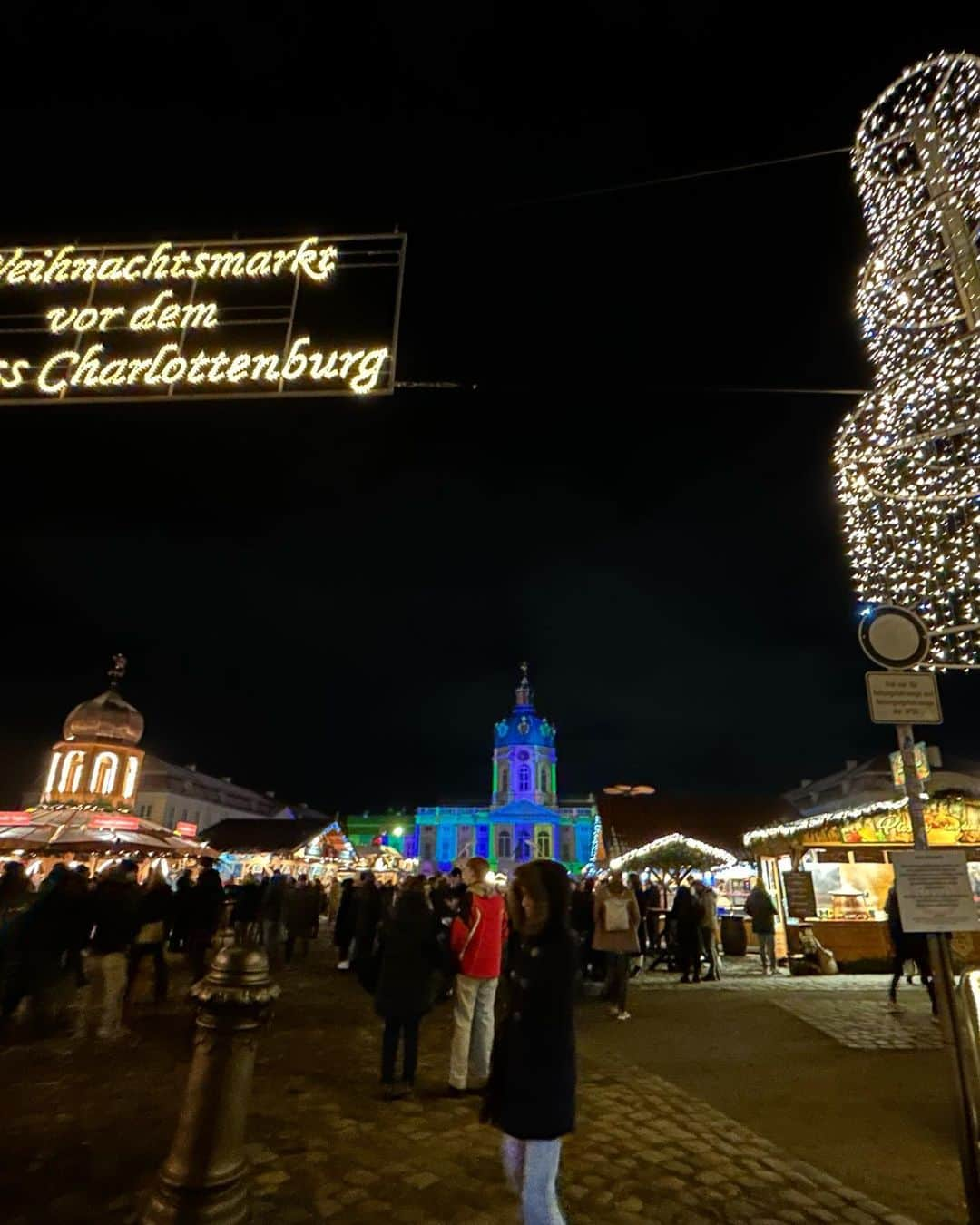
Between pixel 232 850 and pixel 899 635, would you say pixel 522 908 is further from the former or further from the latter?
pixel 232 850

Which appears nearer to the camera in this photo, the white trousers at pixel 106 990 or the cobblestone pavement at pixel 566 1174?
the cobblestone pavement at pixel 566 1174

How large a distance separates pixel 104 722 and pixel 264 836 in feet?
25.6

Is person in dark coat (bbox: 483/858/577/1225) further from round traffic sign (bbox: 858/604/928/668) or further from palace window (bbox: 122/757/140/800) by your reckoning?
palace window (bbox: 122/757/140/800)

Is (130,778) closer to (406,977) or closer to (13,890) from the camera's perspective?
(13,890)

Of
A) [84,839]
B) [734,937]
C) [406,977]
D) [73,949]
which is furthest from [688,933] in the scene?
[84,839]

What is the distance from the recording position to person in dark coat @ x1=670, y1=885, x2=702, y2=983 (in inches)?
507

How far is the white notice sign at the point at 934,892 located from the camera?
4.14m

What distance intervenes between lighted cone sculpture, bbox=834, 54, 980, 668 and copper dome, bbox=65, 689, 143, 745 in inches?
1035

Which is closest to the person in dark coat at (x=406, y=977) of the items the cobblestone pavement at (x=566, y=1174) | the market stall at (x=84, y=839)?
the cobblestone pavement at (x=566, y=1174)

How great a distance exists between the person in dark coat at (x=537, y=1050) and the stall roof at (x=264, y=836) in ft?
87.7

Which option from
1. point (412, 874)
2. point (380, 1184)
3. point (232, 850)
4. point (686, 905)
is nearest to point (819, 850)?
point (686, 905)

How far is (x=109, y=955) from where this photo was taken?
7.77 metres

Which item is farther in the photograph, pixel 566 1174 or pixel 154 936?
pixel 154 936

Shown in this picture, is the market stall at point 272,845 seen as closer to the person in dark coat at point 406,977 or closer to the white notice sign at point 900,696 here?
the person in dark coat at point 406,977
